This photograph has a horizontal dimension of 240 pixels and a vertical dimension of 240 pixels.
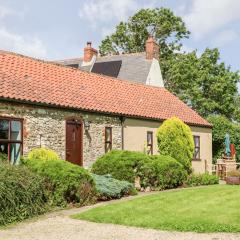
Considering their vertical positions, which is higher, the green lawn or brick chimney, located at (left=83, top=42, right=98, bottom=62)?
brick chimney, located at (left=83, top=42, right=98, bottom=62)

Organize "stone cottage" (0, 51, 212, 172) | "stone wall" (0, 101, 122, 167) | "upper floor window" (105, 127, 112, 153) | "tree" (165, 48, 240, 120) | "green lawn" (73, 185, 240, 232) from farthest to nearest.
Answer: "tree" (165, 48, 240, 120)
"upper floor window" (105, 127, 112, 153)
"stone wall" (0, 101, 122, 167)
"stone cottage" (0, 51, 212, 172)
"green lawn" (73, 185, 240, 232)

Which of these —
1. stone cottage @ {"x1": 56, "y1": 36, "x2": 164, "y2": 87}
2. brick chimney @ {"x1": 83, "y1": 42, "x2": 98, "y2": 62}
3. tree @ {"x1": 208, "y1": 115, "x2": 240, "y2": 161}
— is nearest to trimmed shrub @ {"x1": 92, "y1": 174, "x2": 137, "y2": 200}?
tree @ {"x1": 208, "y1": 115, "x2": 240, "y2": 161}

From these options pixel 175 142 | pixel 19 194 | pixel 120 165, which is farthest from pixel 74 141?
pixel 19 194

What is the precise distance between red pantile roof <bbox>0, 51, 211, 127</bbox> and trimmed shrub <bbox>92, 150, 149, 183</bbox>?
305cm

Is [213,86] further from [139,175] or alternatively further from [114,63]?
[139,175]

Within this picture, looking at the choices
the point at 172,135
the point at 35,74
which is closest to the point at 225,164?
the point at 172,135

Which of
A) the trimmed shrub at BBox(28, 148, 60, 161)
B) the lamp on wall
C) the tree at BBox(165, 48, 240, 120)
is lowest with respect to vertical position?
the trimmed shrub at BBox(28, 148, 60, 161)

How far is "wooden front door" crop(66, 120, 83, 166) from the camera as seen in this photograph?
1964cm

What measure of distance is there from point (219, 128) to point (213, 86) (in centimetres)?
1001

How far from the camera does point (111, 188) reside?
49.4ft

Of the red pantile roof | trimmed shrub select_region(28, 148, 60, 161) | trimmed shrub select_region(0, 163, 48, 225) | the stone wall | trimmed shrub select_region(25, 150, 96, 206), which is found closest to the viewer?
trimmed shrub select_region(0, 163, 48, 225)

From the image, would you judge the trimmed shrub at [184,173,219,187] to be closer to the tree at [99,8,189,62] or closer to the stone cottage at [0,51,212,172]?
the stone cottage at [0,51,212,172]

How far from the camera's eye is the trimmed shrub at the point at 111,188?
14844 mm

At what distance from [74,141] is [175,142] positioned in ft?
16.4
